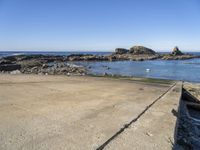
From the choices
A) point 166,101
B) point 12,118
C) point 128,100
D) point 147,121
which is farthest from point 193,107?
point 12,118

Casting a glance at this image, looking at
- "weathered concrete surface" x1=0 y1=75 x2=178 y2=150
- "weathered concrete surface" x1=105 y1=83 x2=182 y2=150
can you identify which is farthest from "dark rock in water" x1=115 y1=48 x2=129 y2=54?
"weathered concrete surface" x1=105 y1=83 x2=182 y2=150

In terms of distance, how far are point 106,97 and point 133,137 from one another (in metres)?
3.67

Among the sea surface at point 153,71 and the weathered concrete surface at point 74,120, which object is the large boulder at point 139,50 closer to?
the sea surface at point 153,71

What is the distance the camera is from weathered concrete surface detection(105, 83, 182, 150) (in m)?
3.94

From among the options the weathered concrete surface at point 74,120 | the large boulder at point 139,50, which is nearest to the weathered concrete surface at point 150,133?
the weathered concrete surface at point 74,120

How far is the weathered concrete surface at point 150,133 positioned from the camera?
3.94m

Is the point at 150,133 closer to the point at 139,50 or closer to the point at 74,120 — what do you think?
the point at 74,120

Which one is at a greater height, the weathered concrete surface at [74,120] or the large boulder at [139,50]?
the weathered concrete surface at [74,120]

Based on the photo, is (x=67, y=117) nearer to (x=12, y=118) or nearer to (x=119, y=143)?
(x=12, y=118)

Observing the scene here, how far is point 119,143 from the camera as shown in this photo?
3.99m

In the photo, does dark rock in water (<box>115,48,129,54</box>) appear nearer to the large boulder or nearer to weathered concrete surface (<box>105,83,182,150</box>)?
the large boulder

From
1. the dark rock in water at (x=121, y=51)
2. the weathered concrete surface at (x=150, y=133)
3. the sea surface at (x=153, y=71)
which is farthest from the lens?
the dark rock in water at (x=121, y=51)

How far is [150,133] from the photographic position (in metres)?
4.51

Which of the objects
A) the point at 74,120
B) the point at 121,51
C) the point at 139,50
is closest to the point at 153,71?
the point at 74,120
